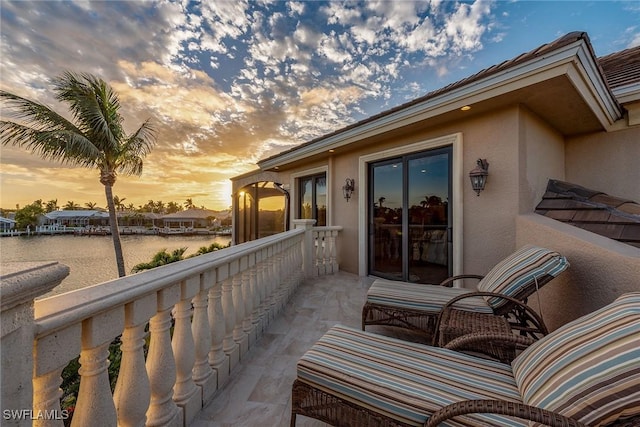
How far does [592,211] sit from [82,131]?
13.2m

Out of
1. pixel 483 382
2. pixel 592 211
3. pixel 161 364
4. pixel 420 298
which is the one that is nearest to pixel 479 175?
A: pixel 592 211

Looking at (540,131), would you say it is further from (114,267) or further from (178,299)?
(114,267)

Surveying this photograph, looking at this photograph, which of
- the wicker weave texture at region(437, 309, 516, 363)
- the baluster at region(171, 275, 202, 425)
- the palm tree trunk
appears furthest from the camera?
the palm tree trunk

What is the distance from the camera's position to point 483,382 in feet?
4.44

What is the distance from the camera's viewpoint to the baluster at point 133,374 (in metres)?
1.18

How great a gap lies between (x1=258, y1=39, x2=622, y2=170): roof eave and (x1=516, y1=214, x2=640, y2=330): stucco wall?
63.0 inches

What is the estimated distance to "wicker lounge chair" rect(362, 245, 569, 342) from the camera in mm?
2275

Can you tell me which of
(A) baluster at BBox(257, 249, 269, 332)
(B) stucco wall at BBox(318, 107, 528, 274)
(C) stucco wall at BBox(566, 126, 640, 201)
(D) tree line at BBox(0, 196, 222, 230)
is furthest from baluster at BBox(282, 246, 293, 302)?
(C) stucco wall at BBox(566, 126, 640, 201)

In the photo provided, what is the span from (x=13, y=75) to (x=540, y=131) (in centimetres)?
746

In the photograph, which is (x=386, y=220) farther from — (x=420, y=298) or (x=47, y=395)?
(x=47, y=395)

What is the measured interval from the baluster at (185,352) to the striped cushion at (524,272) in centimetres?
255

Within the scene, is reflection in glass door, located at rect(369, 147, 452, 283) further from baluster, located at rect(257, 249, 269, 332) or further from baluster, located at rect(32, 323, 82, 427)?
baluster, located at rect(32, 323, 82, 427)

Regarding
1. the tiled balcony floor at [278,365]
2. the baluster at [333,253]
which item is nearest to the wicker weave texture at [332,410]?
the tiled balcony floor at [278,365]

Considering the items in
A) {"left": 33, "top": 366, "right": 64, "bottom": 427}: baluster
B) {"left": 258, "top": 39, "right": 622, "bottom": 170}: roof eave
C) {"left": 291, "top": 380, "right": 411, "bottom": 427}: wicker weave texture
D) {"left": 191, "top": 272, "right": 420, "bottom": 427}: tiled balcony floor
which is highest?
{"left": 258, "top": 39, "right": 622, "bottom": 170}: roof eave
